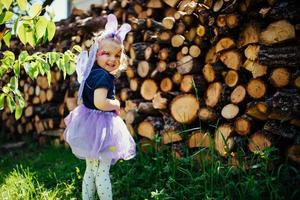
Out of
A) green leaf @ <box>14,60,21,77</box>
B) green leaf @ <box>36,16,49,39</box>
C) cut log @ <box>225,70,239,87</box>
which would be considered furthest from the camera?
cut log @ <box>225,70,239,87</box>

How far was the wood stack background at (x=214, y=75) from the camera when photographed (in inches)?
95.5

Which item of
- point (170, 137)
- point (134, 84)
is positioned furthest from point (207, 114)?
point (134, 84)

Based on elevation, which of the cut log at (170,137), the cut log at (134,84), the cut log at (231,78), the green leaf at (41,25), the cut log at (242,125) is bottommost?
the cut log at (170,137)

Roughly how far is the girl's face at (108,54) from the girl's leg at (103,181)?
1.94ft

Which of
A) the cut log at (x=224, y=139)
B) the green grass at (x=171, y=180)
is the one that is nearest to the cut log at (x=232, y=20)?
the cut log at (x=224, y=139)

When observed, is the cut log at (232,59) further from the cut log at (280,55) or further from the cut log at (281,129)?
the cut log at (281,129)

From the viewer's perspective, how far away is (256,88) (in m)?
2.59

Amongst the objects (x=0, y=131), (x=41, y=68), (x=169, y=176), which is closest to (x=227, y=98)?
(x=169, y=176)

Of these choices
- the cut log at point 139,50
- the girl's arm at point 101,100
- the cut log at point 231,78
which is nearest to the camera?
the girl's arm at point 101,100

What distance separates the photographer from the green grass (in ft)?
7.60

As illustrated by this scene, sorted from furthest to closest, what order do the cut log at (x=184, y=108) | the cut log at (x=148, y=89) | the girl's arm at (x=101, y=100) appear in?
the cut log at (x=148, y=89)
the cut log at (x=184, y=108)
the girl's arm at (x=101, y=100)

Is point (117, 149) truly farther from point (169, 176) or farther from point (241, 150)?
point (241, 150)

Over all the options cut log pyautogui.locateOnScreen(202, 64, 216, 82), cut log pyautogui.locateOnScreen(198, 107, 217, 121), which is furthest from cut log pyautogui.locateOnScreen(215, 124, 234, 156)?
cut log pyautogui.locateOnScreen(202, 64, 216, 82)

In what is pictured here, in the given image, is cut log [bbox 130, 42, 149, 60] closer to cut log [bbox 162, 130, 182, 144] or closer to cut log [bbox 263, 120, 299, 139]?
cut log [bbox 162, 130, 182, 144]
